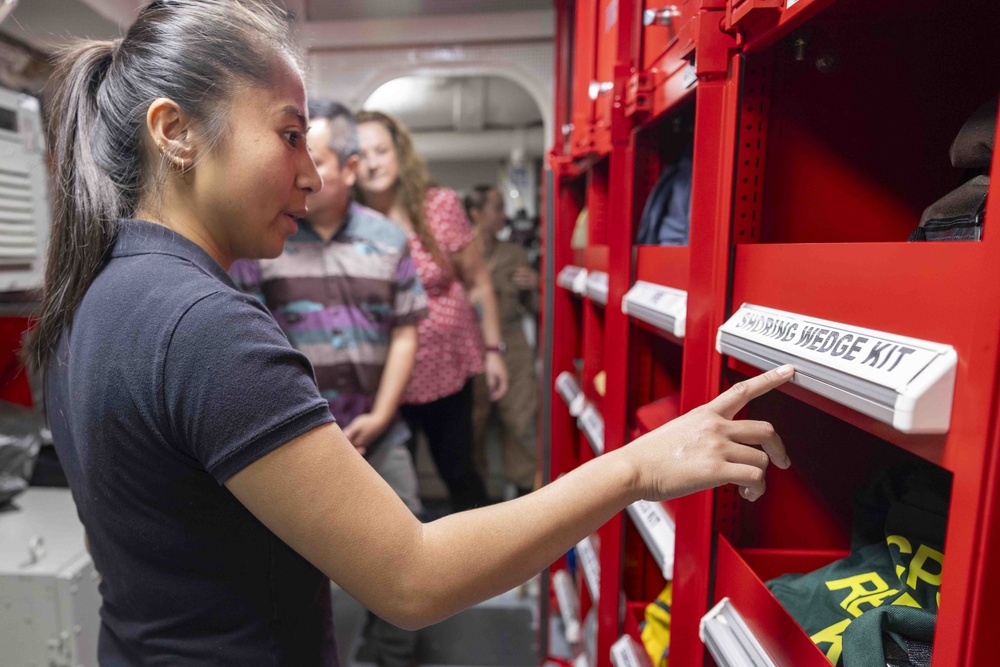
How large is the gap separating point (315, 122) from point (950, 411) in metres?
1.82

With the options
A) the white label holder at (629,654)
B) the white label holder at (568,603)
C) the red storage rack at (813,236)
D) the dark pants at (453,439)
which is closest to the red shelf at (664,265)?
the red storage rack at (813,236)

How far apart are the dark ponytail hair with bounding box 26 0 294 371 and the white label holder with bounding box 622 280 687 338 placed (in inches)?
29.2

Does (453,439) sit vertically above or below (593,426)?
below

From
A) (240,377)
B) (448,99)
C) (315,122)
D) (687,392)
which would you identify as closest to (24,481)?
(315,122)

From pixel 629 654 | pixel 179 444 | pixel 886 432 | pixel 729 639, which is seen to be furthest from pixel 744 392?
pixel 629 654

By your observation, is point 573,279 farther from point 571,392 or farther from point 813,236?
point 813,236

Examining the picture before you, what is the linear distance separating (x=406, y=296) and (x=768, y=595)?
160 centimetres

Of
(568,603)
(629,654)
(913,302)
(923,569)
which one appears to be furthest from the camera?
(568,603)

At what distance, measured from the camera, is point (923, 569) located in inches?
Answer: 31.6

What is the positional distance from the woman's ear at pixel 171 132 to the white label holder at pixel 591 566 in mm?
1478

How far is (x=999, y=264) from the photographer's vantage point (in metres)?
0.48

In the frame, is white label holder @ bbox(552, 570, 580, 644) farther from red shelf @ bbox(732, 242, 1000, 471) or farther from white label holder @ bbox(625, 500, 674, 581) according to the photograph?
red shelf @ bbox(732, 242, 1000, 471)

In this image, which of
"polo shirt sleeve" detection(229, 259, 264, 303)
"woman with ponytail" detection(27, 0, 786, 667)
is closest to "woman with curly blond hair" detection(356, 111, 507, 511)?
"polo shirt sleeve" detection(229, 259, 264, 303)

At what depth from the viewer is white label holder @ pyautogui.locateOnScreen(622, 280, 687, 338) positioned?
3.57 ft
